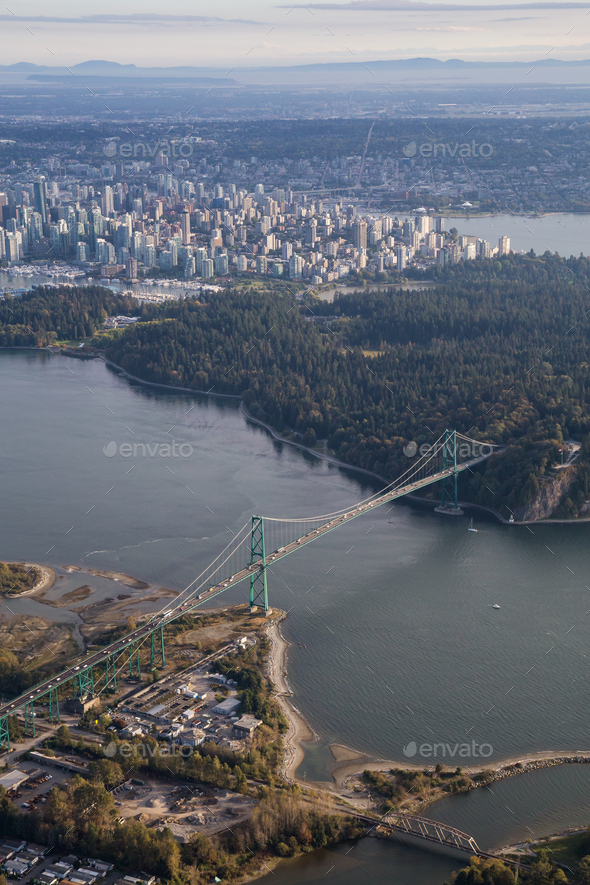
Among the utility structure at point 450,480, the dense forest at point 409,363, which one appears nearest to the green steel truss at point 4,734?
the utility structure at point 450,480

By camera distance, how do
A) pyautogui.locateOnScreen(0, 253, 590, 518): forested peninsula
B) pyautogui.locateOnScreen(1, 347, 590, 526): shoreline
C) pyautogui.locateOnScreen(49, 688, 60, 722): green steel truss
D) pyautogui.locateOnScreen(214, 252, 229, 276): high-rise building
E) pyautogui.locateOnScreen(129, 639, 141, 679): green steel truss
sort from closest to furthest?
1. pyautogui.locateOnScreen(49, 688, 60, 722): green steel truss
2. pyautogui.locateOnScreen(129, 639, 141, 679): green steel truss
3. pyautogui.locateOnScreen(1, 347, 590, 526): shoreline
4. pyautogui.locateOnScreen(0, 253, 590, 518): forested peninsula
5. pyautogui.locateOnScreen(214, 252, 229, 276): high-rise building

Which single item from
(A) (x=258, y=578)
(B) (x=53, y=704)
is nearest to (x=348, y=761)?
(B) (x=53, y=704)

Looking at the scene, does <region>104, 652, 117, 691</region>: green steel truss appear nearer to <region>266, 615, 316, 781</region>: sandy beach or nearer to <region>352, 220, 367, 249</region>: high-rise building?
<region>266, 615, 316, 781</region>: sandy beach

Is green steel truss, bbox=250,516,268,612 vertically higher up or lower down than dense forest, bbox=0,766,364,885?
higher up

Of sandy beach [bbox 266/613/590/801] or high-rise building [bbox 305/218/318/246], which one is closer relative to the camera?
sandy beach [bbox 266/613/590/801]

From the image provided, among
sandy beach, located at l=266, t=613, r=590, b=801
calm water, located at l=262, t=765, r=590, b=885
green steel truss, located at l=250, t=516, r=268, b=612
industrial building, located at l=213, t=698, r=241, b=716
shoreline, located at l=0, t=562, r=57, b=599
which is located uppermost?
green steel truss, located at l=250, t=516, r=268, b=612

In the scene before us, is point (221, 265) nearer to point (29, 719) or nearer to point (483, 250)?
point (483, 250)

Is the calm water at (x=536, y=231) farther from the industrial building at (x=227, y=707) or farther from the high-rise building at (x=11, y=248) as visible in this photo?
the industrial building at (x=227, y=707)

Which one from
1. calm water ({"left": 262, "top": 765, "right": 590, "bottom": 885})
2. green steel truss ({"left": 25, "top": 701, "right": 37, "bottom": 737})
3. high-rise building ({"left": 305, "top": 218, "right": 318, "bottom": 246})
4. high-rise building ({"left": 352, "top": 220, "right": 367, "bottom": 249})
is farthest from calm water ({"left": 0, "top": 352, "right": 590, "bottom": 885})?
high-rise building ({"left": 305, "top": 218, "right": 318, "bottom": 246})
